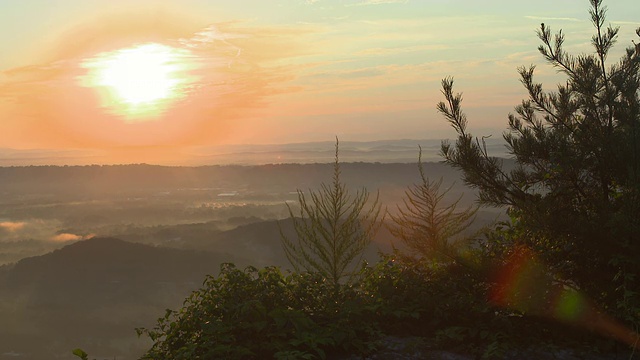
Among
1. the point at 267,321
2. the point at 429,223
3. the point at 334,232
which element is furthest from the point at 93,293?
the point at 267,321

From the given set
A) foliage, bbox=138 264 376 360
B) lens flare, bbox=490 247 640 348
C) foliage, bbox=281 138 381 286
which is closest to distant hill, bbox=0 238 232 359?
foliage, bbox=281 138 381 286

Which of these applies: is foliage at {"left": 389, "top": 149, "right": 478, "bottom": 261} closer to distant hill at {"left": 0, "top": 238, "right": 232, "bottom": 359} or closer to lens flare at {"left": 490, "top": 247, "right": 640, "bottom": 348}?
lens flare at {"left": 490, "top": 247, "right": 640, "bottom": 348}

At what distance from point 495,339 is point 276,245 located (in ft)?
464

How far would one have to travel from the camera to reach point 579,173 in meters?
9.60

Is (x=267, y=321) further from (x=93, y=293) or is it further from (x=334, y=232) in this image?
(x=93, y=293)

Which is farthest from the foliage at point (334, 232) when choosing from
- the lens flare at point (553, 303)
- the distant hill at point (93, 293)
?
the distant hill at point (93, 293)

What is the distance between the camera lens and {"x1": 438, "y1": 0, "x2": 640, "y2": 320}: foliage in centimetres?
892

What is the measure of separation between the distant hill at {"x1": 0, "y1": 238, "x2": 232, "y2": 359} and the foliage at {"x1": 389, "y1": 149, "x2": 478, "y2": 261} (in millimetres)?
94929

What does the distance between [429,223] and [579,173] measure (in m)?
2.33

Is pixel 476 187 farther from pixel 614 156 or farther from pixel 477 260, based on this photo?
pixel 614 156

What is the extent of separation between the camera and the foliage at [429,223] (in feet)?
32.8

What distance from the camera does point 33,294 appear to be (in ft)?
438

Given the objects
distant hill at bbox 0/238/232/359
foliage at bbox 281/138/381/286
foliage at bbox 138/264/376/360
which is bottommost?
distant hill at bbox 0/238/232/359

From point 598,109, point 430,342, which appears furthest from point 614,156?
point 430,342
